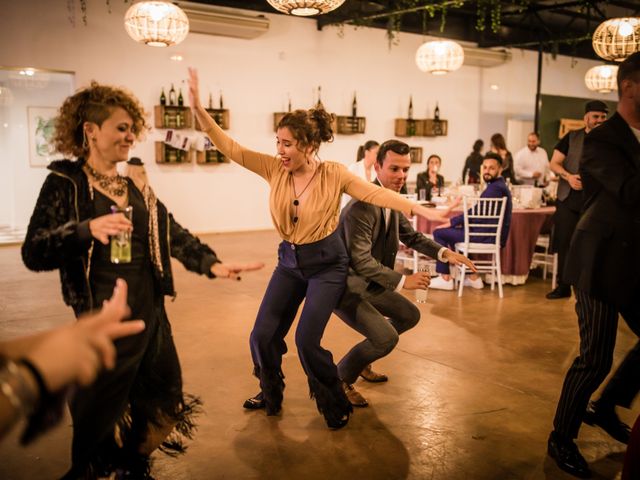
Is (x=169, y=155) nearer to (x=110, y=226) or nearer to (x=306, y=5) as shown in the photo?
(x=306, y=5)

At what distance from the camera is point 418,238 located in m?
3.48

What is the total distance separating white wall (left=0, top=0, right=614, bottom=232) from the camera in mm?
9091

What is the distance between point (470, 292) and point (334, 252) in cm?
381

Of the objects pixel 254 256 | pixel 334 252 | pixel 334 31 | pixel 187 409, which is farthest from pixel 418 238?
pixel 334 31

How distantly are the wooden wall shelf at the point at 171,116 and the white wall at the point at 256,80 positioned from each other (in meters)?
0.18

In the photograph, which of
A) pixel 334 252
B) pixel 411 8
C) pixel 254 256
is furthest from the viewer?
pixel 411 8

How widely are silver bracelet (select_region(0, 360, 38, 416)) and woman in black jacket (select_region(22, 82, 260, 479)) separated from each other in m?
1.00

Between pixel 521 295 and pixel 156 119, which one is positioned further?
pixel 156 119

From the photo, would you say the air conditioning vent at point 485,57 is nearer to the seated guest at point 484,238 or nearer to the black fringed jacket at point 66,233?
the seated guest at point 484,238

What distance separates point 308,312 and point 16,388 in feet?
6.72

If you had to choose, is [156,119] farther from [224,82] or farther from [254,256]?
[254,256]

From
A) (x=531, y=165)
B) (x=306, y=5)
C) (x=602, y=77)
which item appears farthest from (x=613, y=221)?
(x=602, y=77)

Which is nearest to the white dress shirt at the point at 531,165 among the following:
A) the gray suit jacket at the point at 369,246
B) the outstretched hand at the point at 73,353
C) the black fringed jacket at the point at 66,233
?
the gray suit jacket at the point at 369,246

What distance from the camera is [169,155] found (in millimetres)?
9969
